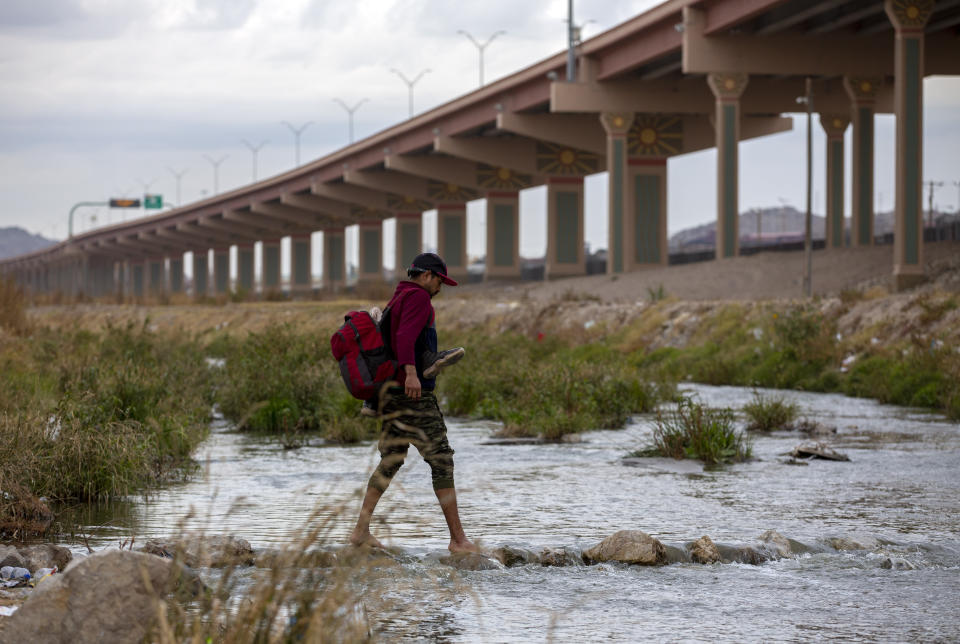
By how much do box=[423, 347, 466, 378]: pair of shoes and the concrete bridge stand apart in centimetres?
2179

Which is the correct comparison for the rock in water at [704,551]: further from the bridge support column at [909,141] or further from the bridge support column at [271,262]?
the bridge support column at [271,262]

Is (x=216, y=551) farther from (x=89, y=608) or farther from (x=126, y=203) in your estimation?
(x=126, y=203)

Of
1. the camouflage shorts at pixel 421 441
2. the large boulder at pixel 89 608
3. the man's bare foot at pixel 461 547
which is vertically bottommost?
the man's bare foot at pixel 461 547

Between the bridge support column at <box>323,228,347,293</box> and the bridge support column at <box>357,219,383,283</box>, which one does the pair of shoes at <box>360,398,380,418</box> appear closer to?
the bridge support column at <box>357,219,383,283</box>

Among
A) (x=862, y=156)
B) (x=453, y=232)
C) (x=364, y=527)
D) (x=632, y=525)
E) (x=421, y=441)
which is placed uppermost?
(x=862, y=156)

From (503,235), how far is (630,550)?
62385 mm

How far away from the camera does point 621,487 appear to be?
36.3ft

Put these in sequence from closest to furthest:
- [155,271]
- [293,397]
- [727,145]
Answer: [293,397] → [727,145] → [155,271]

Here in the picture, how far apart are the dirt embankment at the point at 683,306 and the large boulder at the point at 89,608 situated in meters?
15.2

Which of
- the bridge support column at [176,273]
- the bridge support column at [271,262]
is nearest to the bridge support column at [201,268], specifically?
the bridge support column at [176,273]

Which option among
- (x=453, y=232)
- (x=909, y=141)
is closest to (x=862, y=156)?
(x=909, y=141)

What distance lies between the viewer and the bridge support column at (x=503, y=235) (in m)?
69.0

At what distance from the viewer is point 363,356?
24.9 feet

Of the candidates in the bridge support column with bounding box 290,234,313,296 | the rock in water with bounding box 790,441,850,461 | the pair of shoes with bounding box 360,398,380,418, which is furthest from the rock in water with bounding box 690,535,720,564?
the bridge support column with bounding box 290,234,313,296
